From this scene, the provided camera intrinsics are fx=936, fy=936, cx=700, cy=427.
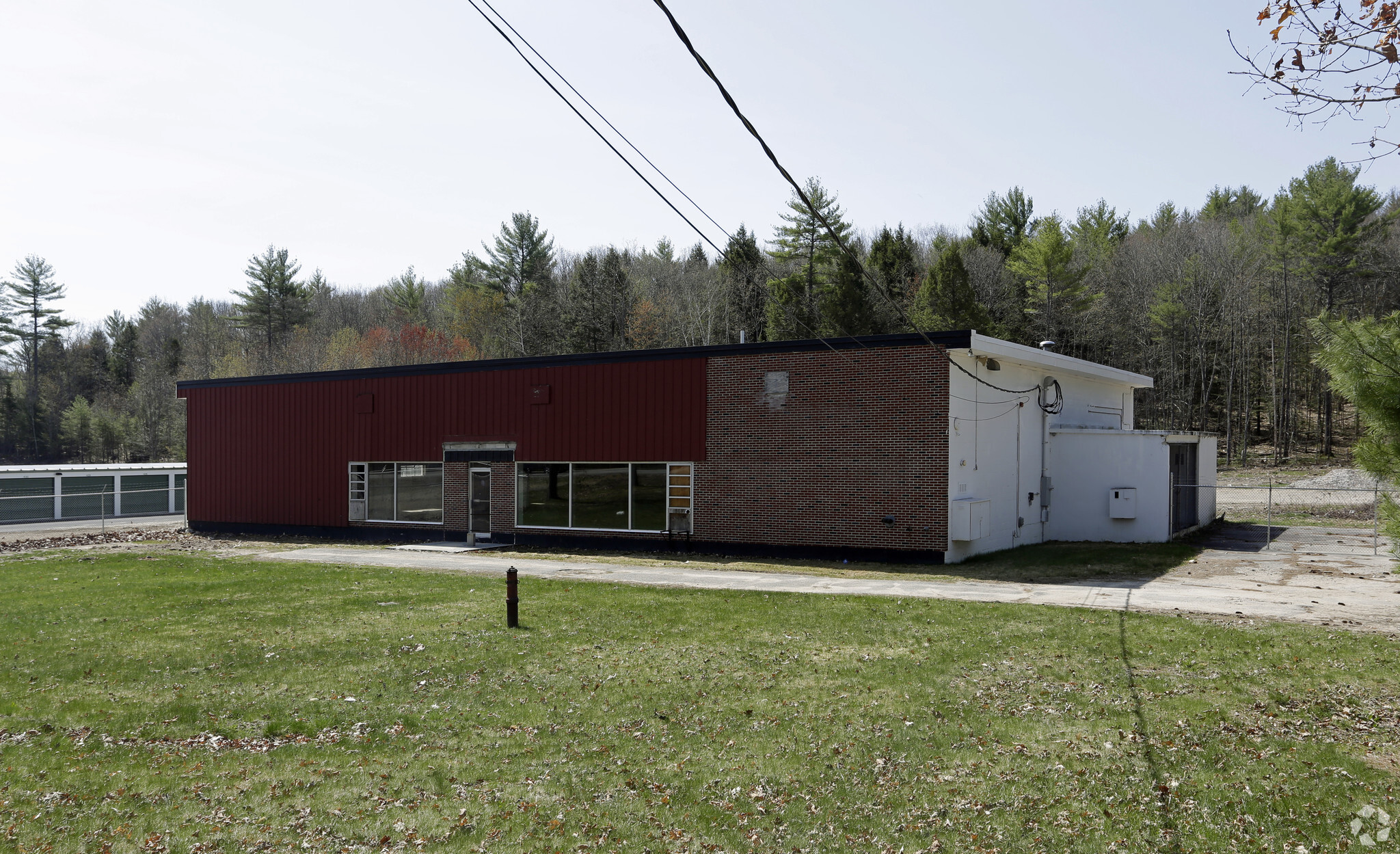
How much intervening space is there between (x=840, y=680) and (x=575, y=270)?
180ft

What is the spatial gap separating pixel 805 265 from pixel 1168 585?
40873 millimetres

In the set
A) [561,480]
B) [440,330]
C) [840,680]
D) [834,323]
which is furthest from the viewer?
[440,330]

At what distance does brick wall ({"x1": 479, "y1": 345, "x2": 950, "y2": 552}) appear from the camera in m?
19.5

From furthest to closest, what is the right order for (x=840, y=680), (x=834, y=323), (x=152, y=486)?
1. (x=834, y=323)
2. (x=152, y=486)
3. (x=840, y=680)

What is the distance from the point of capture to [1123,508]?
22.3 m

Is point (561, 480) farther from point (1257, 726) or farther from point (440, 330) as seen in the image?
point (440, 330)

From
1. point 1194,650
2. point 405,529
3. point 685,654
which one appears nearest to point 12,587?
point 405,529

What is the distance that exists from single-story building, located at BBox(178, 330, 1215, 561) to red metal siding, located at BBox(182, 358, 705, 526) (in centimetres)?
5

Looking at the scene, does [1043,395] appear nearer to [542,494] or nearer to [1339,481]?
[542,494]

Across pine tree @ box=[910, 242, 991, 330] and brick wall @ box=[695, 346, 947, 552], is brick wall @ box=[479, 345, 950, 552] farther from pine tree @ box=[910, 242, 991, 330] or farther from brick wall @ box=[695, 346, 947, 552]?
pine tree @ box=[910, 242, 991, 330]

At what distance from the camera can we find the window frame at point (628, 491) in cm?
2245

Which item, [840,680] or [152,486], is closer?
[840,680]

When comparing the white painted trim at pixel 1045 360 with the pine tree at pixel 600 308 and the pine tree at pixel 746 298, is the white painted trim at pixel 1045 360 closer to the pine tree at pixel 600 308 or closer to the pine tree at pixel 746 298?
the pine tree at pixel 746 298

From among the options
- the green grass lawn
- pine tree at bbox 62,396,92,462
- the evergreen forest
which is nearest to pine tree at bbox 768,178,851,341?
the evergreen forest
